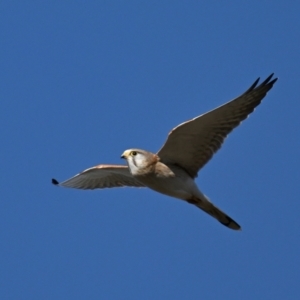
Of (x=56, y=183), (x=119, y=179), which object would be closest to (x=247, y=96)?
(x=119, y=179)

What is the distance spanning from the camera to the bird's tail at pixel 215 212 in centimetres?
1422

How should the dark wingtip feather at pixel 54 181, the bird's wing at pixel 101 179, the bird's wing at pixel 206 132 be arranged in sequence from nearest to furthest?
the bird's wing at pixel 206 132
the bird's wing at pixel 101 179
the dark wingtip feather at pixel 54 181

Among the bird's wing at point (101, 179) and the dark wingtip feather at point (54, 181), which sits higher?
the dark wingtip feather at point (54, 181)

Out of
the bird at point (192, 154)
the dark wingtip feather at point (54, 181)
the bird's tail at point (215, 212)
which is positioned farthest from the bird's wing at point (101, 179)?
A: the bird's tail at point (215, 212)

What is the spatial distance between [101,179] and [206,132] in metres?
3.09

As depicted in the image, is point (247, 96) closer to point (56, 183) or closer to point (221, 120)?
point (221, 120)

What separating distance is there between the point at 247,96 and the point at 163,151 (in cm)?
172

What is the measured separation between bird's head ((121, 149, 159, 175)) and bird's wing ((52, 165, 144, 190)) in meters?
1.48

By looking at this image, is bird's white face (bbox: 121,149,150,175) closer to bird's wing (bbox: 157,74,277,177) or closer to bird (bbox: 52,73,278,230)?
bird (bbox: 52,73,278,230)

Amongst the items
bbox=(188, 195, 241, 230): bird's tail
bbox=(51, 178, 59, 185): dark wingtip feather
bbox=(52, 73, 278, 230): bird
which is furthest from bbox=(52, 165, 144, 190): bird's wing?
bbox=(188, 195, 241, 230): bird's tail

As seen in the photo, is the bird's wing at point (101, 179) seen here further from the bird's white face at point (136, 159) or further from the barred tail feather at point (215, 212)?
the barred tail feather at point (215, 212)

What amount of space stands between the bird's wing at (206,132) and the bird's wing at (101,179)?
4.69 ft

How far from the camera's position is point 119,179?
1630 centimetres

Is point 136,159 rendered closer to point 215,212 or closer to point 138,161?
point 138,161
